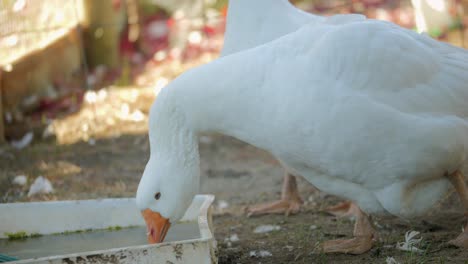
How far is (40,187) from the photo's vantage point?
5.25 m

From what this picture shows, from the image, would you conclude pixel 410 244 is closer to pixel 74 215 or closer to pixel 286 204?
pixel 286 204

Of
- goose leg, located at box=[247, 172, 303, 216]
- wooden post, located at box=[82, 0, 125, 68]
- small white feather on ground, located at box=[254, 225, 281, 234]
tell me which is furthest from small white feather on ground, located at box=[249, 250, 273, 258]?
wooden post, located at box=[82, 0, 125, 68]

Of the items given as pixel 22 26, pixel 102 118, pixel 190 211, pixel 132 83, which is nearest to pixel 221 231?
pixel 190 211

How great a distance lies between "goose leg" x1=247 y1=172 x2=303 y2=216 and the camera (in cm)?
505

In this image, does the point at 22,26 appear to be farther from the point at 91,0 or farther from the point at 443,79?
the point at 443,79

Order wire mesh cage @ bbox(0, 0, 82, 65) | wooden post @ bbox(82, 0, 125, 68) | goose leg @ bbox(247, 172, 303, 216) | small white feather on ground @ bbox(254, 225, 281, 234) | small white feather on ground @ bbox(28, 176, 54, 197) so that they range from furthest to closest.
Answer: wooden post @ bbox(82, 0, 125, 68)
wire mesh cage @ bbox(0, 0, 82, 65)
small white feather on ground @ bbox(28, 176, 54, 197)
goose leg @ bbox(247, 172, 303, 216)
small white feather on ground @ bbox(254, 225, 281, 234)

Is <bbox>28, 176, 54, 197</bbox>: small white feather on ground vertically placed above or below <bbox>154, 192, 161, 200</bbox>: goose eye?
below

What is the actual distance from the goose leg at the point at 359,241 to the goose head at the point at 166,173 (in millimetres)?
876

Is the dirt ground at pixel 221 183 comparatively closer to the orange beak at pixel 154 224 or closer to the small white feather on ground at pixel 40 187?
the small white feather on ground at pixel 40 187

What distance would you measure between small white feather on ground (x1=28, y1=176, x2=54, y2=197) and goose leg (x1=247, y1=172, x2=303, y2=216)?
1450 millimetres

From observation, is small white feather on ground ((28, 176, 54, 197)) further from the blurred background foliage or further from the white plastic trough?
the blurred background foliage

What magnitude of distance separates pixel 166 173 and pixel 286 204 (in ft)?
5.36

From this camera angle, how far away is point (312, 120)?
3367 millimetres

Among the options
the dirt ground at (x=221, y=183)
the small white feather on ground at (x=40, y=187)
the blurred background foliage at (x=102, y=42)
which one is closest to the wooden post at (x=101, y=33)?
the blurred background foliage at (x=102, y=42)
